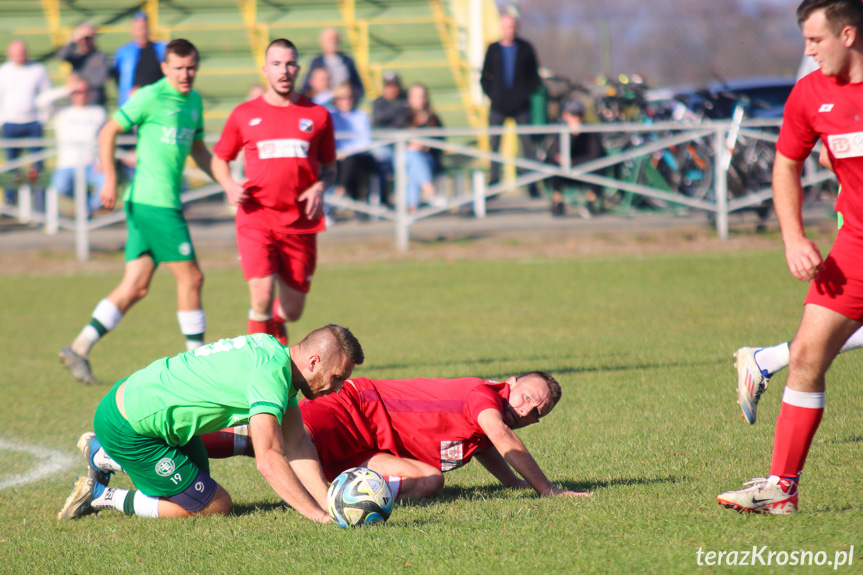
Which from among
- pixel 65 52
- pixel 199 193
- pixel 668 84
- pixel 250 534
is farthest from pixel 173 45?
pixel 668 84

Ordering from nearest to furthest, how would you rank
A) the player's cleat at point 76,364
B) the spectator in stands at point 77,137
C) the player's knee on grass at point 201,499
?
the player's knee on grass at point 201,499, the player's cleat at point 76,364, the spectator in stands at point 77,137

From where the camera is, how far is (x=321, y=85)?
47.4ft

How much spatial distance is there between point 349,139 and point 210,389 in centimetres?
1068

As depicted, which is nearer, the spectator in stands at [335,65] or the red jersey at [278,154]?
the red jersey at [278,154]

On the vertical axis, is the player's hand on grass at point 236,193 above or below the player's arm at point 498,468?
above

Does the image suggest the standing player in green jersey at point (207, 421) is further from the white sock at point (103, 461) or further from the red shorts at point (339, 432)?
the red shorts at point (339, 432)

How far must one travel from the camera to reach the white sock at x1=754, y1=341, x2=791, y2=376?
5023mm

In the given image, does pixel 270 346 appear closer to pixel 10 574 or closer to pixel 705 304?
pixel 10 574

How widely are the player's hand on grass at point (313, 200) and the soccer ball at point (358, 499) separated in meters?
3.09

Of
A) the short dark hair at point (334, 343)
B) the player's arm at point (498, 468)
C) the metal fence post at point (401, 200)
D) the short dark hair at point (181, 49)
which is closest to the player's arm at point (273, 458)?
the short dark hair at point (334, 343)

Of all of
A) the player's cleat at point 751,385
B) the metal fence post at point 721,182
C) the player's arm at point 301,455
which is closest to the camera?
the player's arm at point 301,455

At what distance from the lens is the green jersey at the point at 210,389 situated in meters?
3.93

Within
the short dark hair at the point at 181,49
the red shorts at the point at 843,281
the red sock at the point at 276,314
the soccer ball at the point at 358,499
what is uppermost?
the short dark hair at the point at 181,49

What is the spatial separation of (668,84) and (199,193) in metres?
11.8
